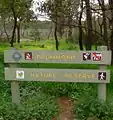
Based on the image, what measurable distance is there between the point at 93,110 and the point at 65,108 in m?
0.80

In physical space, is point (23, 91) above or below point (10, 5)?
below

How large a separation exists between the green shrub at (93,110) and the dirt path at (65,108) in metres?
0.14

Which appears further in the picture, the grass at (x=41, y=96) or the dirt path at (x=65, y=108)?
the dirt path at (x=65, y=108)

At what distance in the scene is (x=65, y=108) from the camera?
7074mm

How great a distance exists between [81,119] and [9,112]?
1344 mm

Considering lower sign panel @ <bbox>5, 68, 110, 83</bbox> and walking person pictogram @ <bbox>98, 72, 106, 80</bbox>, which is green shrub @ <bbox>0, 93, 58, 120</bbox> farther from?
walking person pictogram @ <bbox>98, 72, 106, 80</bbox>

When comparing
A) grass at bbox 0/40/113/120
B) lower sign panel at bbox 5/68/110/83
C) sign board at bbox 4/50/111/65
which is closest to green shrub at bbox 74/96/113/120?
grass at bbox 0/40/113/120

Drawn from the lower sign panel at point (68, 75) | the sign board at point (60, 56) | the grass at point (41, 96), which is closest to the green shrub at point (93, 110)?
the grass at point (41, 96)

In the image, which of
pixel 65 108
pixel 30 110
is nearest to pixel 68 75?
pixel 65 108

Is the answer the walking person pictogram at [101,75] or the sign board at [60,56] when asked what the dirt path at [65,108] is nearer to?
the walking person pictogram at [101,75]

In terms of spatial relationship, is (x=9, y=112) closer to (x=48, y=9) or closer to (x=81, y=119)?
(x=81, y=119)

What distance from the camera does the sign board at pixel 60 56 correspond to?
21.9 ft

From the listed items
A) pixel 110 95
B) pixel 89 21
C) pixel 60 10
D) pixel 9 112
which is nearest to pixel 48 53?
pixel 9 112

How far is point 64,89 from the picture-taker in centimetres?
805
